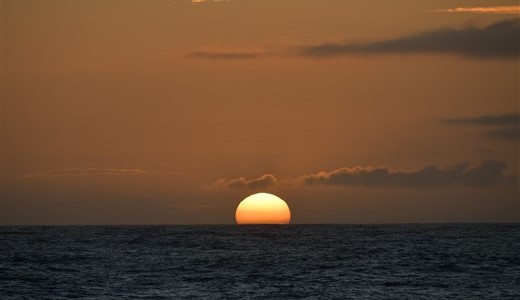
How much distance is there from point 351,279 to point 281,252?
39252mm

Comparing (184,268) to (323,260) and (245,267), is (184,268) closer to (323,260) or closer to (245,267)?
(245,267)

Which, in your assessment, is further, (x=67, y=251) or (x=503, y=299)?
(x=67, y=251)

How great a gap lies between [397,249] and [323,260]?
22.8m

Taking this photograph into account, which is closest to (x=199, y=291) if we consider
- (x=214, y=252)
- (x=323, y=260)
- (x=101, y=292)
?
(x=101, y=292)

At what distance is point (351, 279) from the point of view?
72.4m

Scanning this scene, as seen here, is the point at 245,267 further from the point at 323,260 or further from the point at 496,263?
the point at 496,263

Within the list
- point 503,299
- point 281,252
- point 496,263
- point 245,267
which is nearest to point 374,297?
point 503,299

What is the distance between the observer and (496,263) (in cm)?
9075

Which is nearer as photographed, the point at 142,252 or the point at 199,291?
the point at 199,291

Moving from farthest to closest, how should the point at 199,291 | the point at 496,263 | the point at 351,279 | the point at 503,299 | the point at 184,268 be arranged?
1. the point at 496,263
2. the point at 184,268
3. the point at 351,279
4. the point at 199,291
5. the point at 503,299

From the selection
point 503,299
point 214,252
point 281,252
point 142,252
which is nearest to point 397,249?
point 281,252

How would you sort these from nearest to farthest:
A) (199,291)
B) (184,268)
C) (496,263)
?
(199,291) < (184,268) < (496,263)

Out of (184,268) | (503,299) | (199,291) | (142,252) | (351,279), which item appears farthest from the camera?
(142,252)

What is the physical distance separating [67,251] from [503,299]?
2587 inches
